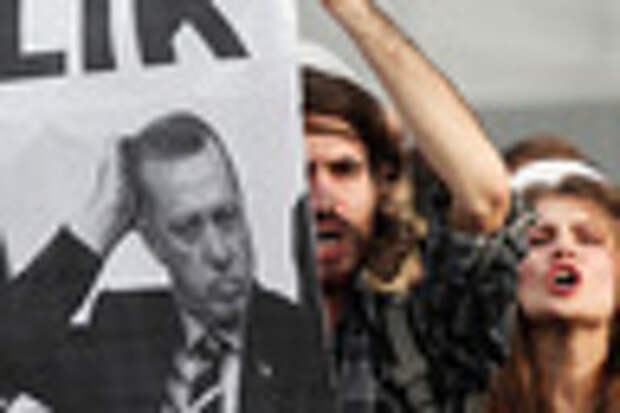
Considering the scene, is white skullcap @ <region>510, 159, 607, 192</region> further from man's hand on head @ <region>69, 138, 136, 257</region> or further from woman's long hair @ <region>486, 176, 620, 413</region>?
man's hand on head @ <region>69, 138, 136, 257</region>

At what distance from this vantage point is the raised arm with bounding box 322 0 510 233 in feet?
7.72

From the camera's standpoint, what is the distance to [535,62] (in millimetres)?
3018

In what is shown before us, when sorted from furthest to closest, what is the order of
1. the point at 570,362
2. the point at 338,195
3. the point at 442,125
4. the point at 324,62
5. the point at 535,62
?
1. the point at 570,362
2. the point at 535,62
3. the point at 324,62
4. the point at 338,195
5. the point at 442,125

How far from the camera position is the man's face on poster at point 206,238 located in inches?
86.5

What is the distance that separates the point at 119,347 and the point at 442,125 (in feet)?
1.69

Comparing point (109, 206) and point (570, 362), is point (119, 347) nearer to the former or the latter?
point (109, 206)

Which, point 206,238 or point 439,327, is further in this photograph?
point 439,327

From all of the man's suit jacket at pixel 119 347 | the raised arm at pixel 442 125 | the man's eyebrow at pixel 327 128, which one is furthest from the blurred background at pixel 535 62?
the man's suit jacket at pixel 119 347

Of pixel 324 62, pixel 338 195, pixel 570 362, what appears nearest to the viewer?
pixel 338 195

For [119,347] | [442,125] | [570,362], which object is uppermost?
[442,125]

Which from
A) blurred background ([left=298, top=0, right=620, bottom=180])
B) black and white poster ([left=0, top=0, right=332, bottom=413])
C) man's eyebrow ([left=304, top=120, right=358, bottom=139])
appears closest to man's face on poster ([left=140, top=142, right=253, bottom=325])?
black and white poster ([left=0, top=0, right=332, bottom=413])

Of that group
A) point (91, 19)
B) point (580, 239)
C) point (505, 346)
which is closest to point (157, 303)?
point (91, 19)

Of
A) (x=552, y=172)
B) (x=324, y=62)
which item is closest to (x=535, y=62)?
(x=552, y=172)

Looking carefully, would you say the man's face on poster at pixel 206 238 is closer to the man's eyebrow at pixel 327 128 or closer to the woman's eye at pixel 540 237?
the man's eyebrow at pixel 327 128
